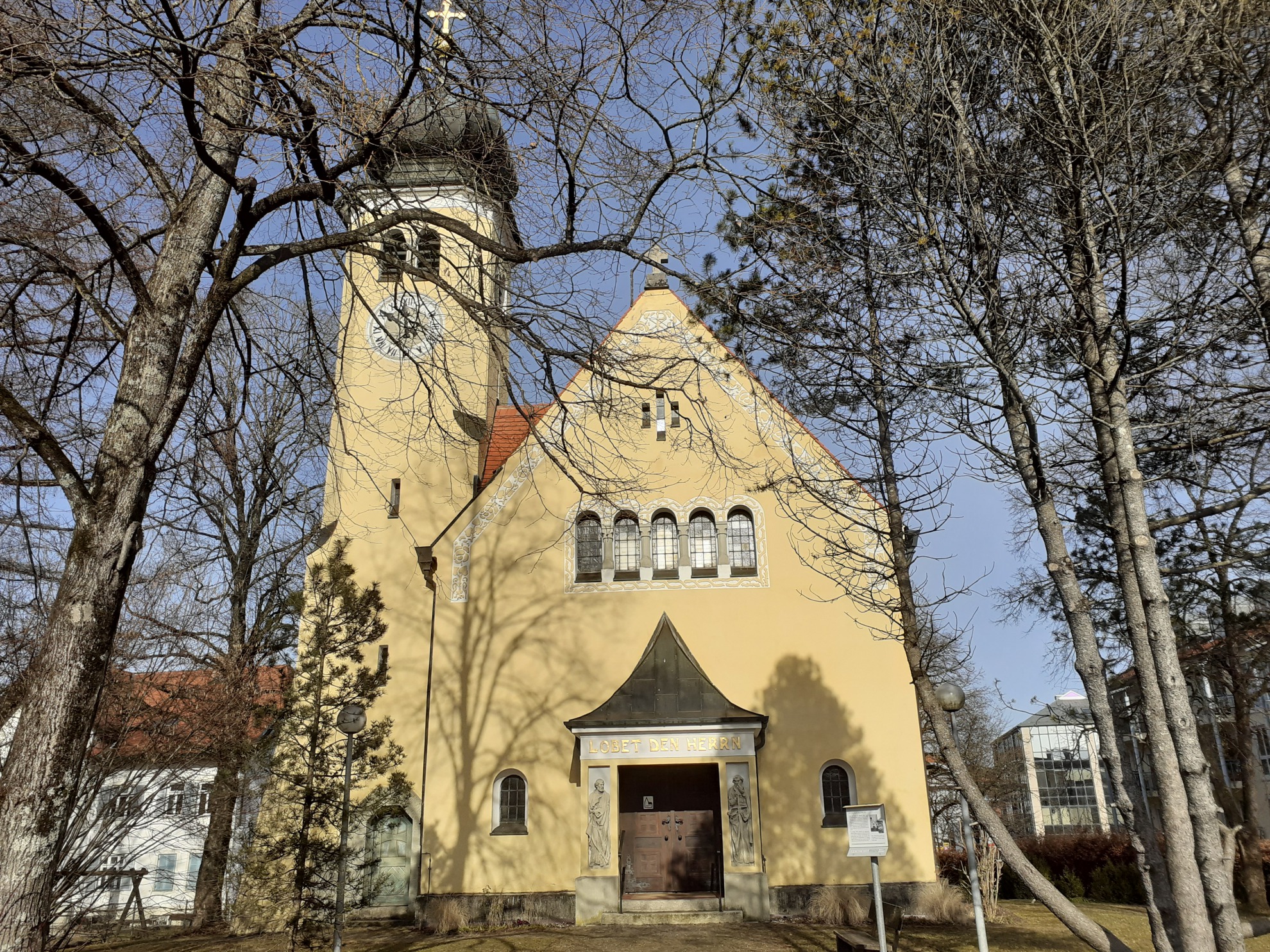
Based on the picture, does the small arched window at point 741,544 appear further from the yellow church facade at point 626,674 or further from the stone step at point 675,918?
the stone step at point 675,918

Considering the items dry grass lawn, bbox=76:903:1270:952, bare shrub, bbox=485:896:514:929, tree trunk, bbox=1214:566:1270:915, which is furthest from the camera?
tree trunk, bbox=1214:566:1270:915

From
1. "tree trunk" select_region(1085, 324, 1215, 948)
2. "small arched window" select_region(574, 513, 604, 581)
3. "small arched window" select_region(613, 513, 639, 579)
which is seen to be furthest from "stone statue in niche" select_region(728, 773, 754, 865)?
"tree trunk" select_region(1085, 324, 1215, 948)

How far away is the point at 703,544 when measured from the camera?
18797 mm

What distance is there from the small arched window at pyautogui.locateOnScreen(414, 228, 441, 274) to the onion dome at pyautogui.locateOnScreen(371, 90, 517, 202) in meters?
0.33

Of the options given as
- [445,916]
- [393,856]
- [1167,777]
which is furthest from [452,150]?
[393,856]

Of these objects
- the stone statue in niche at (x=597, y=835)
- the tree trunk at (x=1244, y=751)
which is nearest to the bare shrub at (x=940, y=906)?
the stone statue in niche at (x=597, y=835)

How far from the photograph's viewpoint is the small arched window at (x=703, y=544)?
60.7ft

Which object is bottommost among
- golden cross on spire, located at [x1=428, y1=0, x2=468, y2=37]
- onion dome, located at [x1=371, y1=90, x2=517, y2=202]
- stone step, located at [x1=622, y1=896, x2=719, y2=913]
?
stone step, located at [x1=622, y1=896, x2=719, y2=913]

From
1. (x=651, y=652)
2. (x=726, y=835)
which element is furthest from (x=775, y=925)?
(x=651, y=652)

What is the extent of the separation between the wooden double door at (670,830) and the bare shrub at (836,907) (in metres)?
1.76

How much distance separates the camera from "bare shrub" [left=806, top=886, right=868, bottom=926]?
15367 millimetres

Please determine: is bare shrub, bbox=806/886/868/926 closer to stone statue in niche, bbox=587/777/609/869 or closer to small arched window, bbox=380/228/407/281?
stone statue in niche, bbox=587/777/609/869

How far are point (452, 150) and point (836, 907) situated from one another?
14.2 m

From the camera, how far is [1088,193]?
291 inches
